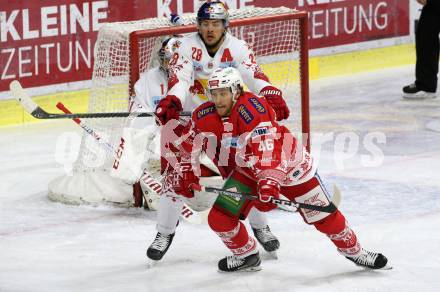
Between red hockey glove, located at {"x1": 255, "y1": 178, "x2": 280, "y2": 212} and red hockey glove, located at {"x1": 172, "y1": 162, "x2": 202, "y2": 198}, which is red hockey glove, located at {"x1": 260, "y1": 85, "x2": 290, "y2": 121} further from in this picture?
red hockey glove, located at {"x1": 255, "y1": 178, "x2": 280, "y2": 212}

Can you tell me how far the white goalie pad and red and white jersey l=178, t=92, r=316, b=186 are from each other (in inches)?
50.8

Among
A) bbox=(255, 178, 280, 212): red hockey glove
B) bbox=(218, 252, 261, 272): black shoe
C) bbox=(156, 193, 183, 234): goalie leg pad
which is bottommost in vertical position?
bbox=(218, 252, 261, 272): black shoe

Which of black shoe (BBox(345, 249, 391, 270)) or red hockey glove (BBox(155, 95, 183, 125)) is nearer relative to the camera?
black shoe (BBox(345, 249, 391, 270))

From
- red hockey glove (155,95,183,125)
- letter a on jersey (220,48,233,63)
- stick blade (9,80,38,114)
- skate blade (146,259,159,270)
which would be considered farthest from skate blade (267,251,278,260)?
stick blade (9,80,38,114)

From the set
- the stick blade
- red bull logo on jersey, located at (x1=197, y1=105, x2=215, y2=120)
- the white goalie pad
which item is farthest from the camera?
the white goalie pad

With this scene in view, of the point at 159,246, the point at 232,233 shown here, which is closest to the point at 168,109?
the point at 159,246

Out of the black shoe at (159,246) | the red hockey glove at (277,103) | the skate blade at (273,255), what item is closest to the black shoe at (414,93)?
the red hockey glove at (277,103)

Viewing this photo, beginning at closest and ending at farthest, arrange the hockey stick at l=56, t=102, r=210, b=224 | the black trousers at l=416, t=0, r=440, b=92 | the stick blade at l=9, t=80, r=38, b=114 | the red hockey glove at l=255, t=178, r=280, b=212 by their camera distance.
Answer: the red hockey glove at l=255, t=178, r=280, b=212
the hockey stick at l=56, t=102, r=210, b=224
the stick blade at l=9, t=80, r=38, b=114
the black trousers at l=416, t=0, r=440, b=92

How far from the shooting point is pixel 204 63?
6496 mm

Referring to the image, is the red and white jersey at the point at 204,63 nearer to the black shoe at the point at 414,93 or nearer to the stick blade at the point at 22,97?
the stick blade at the point at 22,97

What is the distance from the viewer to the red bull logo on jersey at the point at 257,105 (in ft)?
18.8

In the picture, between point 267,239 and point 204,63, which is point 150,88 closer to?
point 204,63

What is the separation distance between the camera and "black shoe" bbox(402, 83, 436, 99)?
10273mm

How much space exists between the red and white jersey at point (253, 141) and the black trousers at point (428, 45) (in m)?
Answer: 4.59
